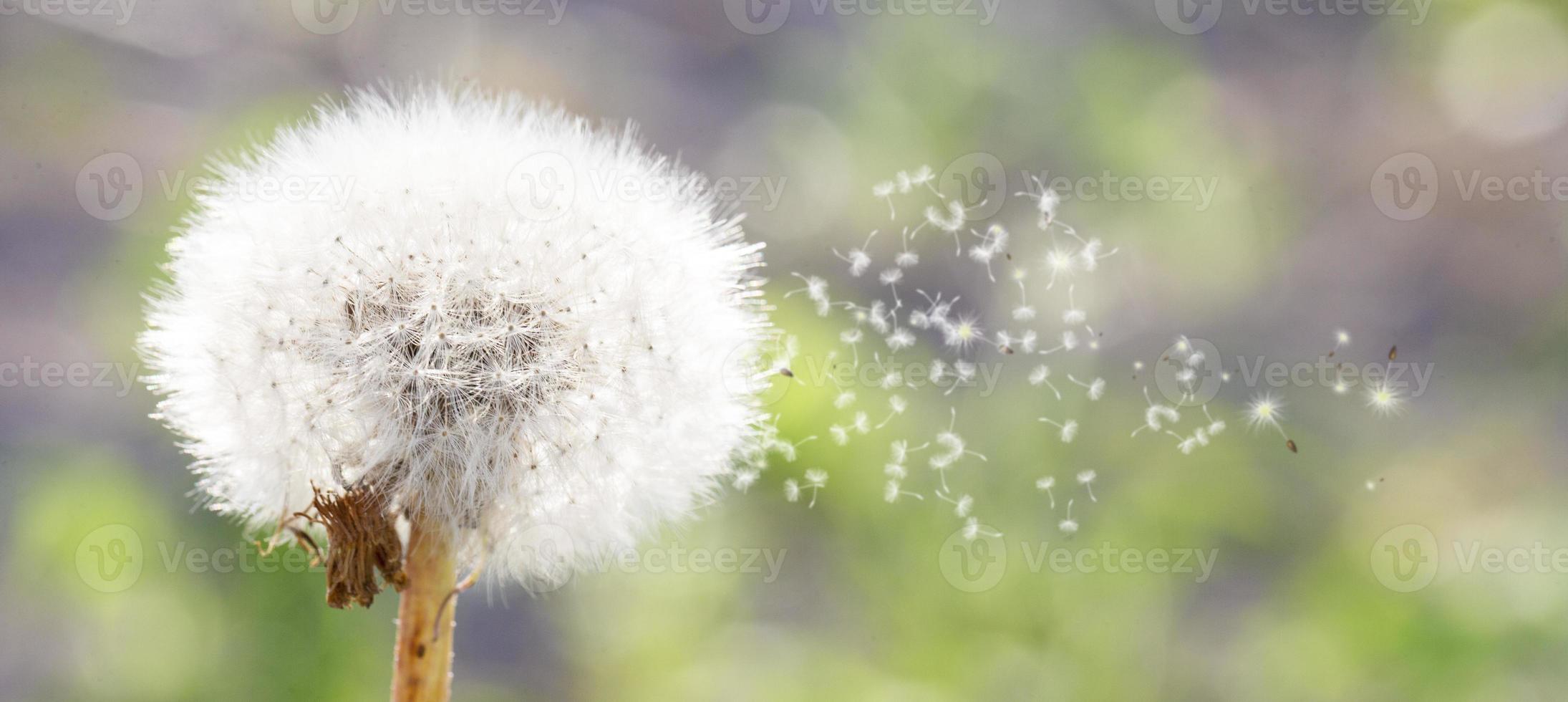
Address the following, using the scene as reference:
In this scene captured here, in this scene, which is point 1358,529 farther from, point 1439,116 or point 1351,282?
point 1439,116

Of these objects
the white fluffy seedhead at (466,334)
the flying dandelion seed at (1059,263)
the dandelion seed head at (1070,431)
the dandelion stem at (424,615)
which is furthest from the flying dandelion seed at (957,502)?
the dandelion stem at (424,615)

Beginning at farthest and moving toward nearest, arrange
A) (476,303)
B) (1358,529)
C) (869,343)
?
(1358,529)
(869,343)
(476,303)

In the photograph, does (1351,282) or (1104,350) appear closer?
(1104,350)

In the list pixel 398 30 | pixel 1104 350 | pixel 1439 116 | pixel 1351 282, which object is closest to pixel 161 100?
pixel 398 30

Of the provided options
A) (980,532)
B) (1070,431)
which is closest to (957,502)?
(980,532)

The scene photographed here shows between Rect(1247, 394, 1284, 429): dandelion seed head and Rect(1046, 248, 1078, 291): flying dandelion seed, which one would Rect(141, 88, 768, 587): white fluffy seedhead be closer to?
Rect(1046, 248, 1078, 291): flying dandelion seed

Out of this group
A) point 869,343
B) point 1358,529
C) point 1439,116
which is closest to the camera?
point 869,343

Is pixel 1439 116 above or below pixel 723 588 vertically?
above

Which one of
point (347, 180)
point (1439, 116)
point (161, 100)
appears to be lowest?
point (347, 180)
